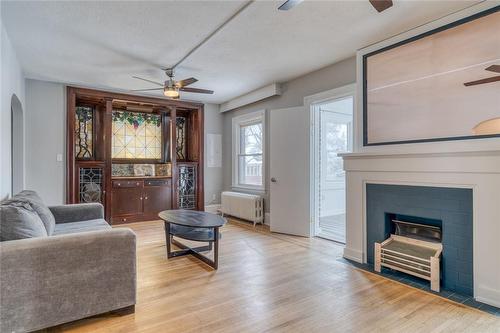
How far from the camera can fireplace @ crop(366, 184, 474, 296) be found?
248 centimetres

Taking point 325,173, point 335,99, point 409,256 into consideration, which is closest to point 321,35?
point 335,99

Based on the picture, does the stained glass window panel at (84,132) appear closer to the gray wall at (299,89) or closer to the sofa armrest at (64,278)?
the gray wall at (299,89)

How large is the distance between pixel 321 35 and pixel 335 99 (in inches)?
43.8

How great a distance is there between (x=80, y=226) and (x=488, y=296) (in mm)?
3957

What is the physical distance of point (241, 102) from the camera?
585cm

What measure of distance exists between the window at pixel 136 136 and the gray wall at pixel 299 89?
163 cm

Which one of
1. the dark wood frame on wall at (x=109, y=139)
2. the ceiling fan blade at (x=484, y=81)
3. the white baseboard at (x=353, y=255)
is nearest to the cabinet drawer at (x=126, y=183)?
the dark wood frame on wall at (x=109, y=139)

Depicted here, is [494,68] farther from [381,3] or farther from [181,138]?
[181,138]

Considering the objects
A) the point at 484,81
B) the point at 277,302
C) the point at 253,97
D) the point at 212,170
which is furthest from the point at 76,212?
the point at 484,81

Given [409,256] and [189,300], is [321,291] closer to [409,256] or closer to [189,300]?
[409,256]

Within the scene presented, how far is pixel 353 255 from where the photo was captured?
333cm

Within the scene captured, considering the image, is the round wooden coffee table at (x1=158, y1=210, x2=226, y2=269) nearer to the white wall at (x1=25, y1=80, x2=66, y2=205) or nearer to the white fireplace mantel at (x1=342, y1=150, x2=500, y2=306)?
the white fireplace mantel at (x1=342, y1=150, x2=500, y2=306)

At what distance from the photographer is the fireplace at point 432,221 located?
97.5 inches

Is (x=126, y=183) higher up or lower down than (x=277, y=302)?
higher up
